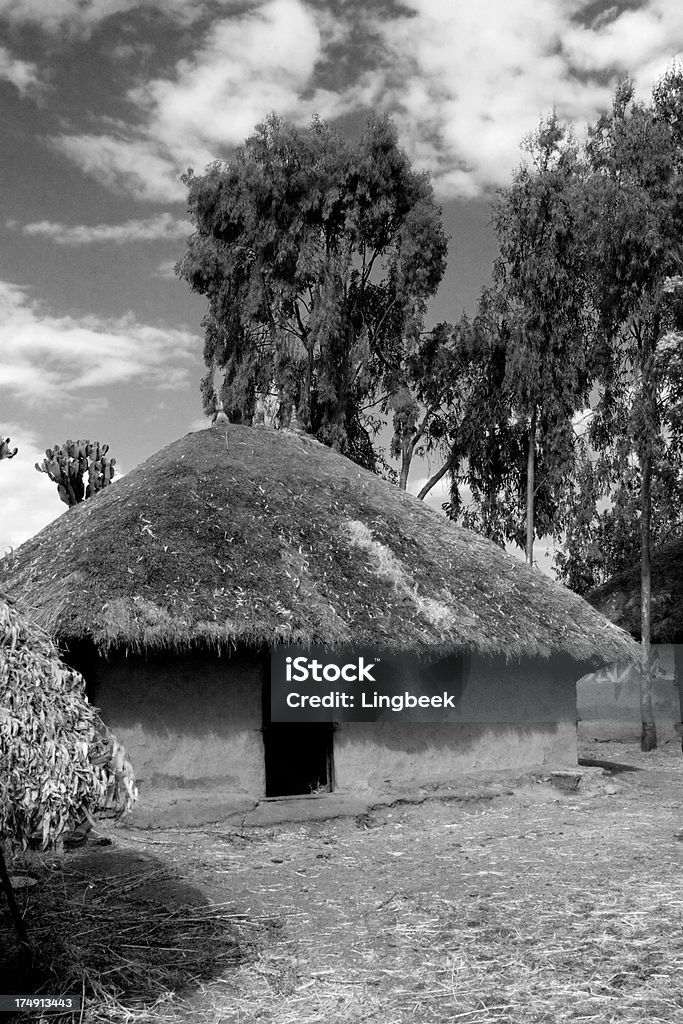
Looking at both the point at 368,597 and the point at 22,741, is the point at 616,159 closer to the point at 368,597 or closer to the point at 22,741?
the point at 368,597

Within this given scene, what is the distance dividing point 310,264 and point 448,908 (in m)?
17.7

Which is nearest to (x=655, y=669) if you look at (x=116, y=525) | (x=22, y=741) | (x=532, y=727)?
(x=532, y=727)

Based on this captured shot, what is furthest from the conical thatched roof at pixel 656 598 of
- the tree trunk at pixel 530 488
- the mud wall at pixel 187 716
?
the mud wall at pixel 187 716

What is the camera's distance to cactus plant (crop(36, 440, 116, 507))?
17.8 m

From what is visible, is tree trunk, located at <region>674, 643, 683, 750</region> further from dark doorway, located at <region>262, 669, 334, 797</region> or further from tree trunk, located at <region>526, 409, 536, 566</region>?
dark doorway, located at <region>262, 669, 334, 797</region>

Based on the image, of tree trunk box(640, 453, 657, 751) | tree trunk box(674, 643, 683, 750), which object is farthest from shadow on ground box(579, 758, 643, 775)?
tree trunk box(674, 643, 683, 750)

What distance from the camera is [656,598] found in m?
20.0

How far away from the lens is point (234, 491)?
11664 millimetres

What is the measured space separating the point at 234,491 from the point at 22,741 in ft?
23.8

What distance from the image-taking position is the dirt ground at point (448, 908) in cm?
503

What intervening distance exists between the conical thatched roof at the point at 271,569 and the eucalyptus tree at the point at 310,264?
361 inches

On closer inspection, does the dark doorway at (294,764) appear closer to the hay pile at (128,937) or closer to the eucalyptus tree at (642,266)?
the hay pile at (128,937)

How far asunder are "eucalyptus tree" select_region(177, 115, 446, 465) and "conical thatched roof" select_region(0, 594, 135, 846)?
17.3m

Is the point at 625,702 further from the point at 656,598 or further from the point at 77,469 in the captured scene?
the point at 77,469
